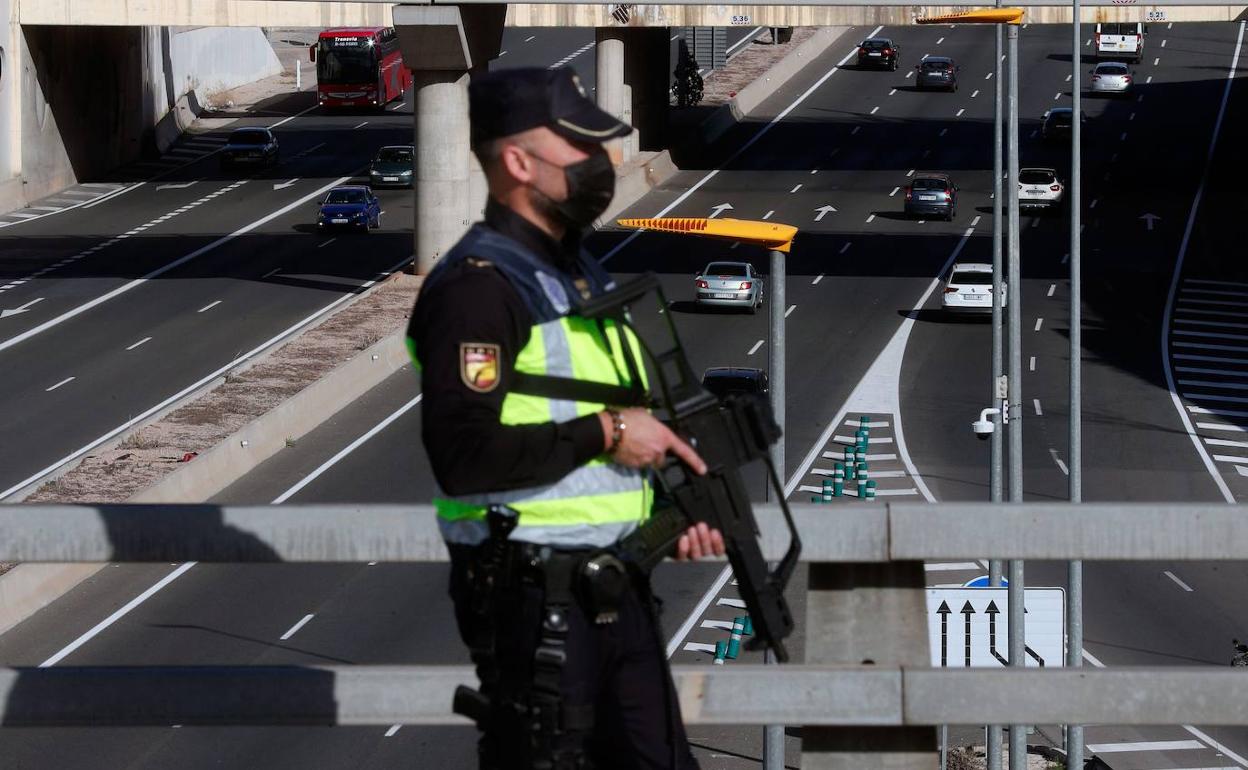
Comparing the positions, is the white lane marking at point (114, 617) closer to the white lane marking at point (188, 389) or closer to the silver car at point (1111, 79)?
the white lane marking at point (188, 389)

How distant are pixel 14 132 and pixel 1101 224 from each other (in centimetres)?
3834

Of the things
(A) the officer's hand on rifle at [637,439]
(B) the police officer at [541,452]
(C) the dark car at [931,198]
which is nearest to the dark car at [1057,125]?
(C) the dark car at [931,198]

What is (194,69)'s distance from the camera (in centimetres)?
8800

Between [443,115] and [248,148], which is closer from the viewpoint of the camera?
[443,115]

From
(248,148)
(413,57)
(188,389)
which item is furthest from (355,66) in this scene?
(188,389)

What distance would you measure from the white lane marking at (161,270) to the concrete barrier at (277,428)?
327cm

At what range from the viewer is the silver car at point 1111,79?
87188 mm

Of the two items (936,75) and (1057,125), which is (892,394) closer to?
(1057,125)

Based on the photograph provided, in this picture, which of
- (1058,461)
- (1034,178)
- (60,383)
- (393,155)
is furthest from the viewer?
(393,155)

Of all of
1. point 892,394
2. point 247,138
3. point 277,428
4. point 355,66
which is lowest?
point 892,394

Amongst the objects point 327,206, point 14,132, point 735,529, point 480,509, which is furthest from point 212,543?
point 14,132

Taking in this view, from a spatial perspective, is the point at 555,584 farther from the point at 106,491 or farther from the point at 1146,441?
the point at 1146,441

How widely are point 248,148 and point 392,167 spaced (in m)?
6.47

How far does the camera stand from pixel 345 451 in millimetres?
38562
